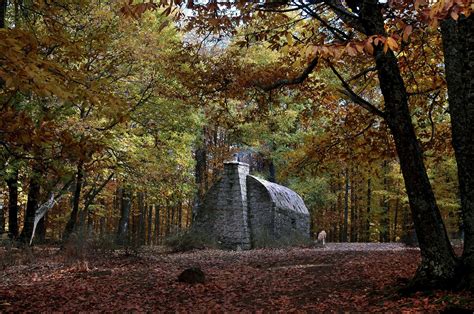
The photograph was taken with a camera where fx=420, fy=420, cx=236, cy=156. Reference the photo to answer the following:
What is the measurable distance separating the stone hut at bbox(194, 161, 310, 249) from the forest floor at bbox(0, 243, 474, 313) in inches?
212

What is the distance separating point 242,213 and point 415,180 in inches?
442

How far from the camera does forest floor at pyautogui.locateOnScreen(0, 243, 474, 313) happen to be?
573cm

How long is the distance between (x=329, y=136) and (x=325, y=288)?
4.08 m

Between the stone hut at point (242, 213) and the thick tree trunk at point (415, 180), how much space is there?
10902 mm

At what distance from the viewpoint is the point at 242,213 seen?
1650 centimetres

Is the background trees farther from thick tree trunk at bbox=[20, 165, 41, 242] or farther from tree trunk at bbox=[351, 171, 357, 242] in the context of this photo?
tree trunk at bbox=[351, 171, 357, 242]

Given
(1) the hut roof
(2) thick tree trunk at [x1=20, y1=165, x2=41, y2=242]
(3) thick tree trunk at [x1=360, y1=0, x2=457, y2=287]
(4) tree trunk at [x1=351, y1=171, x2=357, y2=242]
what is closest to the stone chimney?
(1) the hut roof

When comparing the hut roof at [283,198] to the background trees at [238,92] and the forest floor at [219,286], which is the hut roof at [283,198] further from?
the forest floor at [219,286]

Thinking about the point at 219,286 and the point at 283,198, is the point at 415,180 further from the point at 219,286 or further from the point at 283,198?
the point at 283,198

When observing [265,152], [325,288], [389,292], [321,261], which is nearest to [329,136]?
[321,261]

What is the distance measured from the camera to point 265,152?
2423 centimetres

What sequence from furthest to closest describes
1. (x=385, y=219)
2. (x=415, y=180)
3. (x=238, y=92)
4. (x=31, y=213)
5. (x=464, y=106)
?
(x=385, y=219) < (x=31, y=213) < (x=238, y=92) < (x=415, y=180) < (x=464, y=106)

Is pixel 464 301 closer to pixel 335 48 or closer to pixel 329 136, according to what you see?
pixel 335 48

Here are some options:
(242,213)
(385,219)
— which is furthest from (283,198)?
(385,219)
